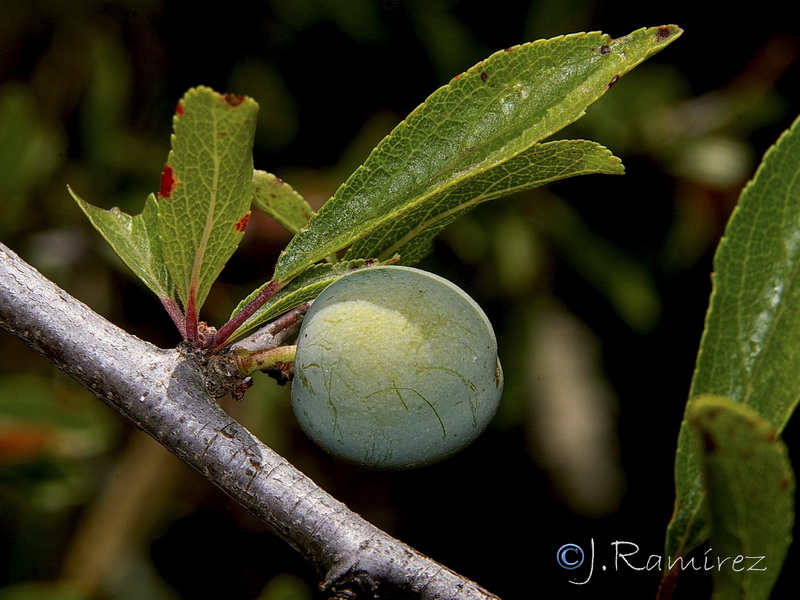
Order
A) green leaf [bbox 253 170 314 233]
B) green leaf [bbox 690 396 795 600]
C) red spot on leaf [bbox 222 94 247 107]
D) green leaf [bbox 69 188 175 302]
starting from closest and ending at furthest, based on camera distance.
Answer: green leaf [bbox 690 396 795 600] < red spot on leaf [bbox 222 94 247 107] < green leaf [bbox 69 188 175 302] < green leaf [bbox 253 170 314 233]

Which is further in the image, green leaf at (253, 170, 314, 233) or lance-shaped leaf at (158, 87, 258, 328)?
green leaf at (253, 170, 314, 233)

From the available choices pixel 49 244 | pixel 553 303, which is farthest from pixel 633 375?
pixel 49 244

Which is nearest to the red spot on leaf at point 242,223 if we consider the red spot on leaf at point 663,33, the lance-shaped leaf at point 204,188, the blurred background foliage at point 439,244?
the lance-shaped leaf at point 204,188

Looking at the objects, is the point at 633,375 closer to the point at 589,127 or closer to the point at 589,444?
the point at 589,444

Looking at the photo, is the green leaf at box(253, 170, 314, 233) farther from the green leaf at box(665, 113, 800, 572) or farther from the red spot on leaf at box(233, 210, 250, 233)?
the green leaf at box(665, 113, 800, 572)

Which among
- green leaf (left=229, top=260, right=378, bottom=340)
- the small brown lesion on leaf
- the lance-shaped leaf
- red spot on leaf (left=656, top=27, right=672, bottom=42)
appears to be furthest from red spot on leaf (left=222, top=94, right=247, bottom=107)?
red spot on leaf (left=656, top=27, right=672, bottom=42)

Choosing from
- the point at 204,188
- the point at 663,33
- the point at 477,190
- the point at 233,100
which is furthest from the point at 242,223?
the point at 663,33
